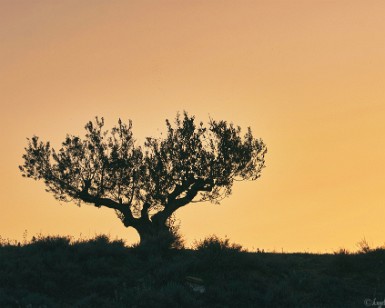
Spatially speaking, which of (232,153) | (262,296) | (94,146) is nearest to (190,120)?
(232,153)

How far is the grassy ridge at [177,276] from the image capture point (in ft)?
78.7

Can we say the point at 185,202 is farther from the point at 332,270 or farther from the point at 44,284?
the point at 44,284

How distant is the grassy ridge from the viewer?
24.0 metres

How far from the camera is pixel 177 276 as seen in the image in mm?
26266

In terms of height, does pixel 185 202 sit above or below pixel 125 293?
above

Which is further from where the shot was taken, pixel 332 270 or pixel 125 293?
pixel 332 270

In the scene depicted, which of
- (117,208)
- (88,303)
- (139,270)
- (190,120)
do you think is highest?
(190,120)

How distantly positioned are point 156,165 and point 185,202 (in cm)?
315

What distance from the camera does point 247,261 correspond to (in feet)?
93.4

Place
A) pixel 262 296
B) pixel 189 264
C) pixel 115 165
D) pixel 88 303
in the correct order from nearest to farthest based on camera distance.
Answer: pixel 88 303 < pixel 262 296 < pixel 189 264 < pixel 115 165

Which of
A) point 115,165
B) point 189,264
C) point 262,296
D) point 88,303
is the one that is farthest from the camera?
point 115,165

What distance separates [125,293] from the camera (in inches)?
949

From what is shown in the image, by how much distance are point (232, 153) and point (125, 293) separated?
19.3 m

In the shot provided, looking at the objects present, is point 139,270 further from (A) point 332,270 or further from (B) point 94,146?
(B) point 94,146
